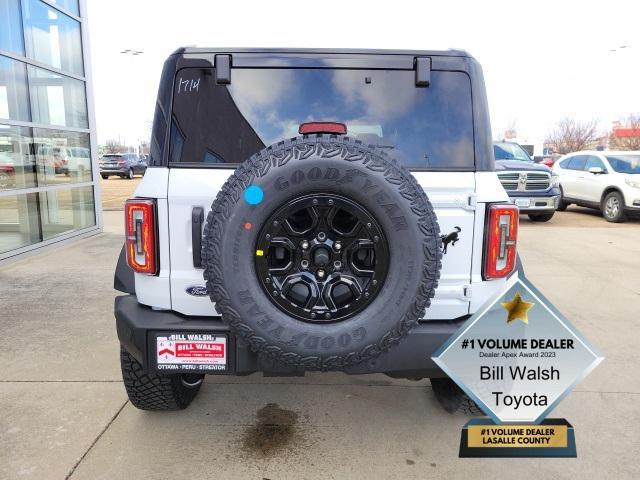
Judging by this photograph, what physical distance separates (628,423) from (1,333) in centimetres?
475

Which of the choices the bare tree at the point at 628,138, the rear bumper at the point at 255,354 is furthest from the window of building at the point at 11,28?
the bare tree at the point at 628,138

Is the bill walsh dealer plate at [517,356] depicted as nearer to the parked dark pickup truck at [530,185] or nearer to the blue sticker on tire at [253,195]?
the blue sticker on tire at [253,195]

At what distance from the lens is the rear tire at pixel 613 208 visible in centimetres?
1165

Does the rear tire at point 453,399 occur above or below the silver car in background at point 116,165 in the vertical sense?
below

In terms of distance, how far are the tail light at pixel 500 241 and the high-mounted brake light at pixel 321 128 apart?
2.62 feet

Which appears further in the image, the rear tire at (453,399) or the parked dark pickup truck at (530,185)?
the parked dark pickup truck at (530,185)

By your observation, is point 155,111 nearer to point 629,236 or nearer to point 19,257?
point 19,257

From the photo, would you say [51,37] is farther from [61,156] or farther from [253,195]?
[253,195]

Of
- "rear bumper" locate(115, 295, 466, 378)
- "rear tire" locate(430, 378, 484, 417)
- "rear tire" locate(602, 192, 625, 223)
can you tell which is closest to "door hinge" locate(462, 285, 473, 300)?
"rear bumper" locate(115, 295, 466, 378)

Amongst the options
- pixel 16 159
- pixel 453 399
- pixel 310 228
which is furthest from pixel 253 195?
pixel 16 159

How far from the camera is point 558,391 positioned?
218 cm

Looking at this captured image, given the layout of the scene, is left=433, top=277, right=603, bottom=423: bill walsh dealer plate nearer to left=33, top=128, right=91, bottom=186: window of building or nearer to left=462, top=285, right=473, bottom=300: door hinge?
left=462, top=285, right=473, bottom=300: door hinge

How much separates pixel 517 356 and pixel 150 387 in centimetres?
193

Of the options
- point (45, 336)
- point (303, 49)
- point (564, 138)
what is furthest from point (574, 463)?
point (564, 138)
